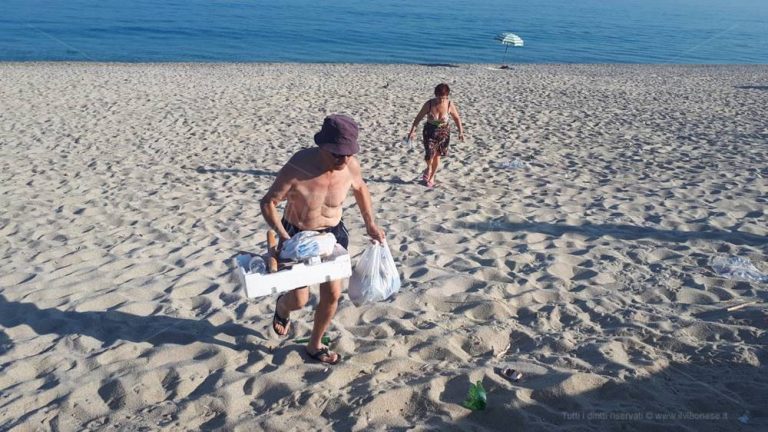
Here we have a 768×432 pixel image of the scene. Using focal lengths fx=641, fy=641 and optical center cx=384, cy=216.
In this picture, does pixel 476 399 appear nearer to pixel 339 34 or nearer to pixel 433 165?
pixel 433 165

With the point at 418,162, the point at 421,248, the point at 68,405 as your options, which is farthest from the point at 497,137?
the point at 68,405

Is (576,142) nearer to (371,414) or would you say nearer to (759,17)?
(371,414)

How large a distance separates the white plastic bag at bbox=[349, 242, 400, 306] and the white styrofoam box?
0.71ft

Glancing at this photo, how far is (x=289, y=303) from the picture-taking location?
12.3 feet

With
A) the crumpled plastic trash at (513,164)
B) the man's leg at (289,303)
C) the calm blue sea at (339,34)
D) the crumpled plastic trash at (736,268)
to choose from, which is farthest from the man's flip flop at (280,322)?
the calm blue sea at (339,34)

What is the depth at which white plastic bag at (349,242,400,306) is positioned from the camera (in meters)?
3.57

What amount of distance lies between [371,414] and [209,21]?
1784 inches

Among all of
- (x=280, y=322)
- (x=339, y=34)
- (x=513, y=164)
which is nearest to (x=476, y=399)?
(x=280, y=322)

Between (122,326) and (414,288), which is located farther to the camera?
(414,288)

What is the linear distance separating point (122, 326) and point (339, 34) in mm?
37781

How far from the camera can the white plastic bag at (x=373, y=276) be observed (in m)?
3.57

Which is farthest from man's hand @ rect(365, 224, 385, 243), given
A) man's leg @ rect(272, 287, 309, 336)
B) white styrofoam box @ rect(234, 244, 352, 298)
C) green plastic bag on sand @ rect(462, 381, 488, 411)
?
green plastic bag on sand @ rect(462, 381, 488, 411)

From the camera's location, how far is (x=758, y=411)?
3.04 metres

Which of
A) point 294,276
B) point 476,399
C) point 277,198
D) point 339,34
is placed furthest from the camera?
point 339,34
